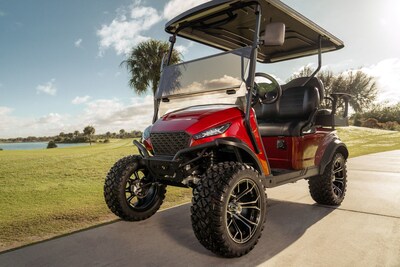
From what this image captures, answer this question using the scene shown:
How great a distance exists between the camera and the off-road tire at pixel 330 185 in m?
4.40

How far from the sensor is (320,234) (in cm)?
330

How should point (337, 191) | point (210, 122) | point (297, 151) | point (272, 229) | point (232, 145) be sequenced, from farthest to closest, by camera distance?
point (337, 191) → point (297, 151) → point (272, 229) → point (210, 122) → point (232, 145)

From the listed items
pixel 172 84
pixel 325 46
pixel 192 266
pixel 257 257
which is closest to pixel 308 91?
pixel 325 46

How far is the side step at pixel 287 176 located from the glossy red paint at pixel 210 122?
109 mm

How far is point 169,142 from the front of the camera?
10.4 ft

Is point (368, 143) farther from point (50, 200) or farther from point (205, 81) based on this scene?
point (50, 200)

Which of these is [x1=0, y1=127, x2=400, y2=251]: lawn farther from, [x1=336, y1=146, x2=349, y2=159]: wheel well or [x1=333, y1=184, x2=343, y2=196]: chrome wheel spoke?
[x1=336, y1=146, x2=349, y2=159]: wheel well

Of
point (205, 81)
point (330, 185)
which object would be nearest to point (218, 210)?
point (205, 81)

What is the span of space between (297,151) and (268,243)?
4.73 ft

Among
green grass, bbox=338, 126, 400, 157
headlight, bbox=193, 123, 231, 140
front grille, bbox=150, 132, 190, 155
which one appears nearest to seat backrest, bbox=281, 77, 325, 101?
headlight, bbox=193, 123, 231, 140

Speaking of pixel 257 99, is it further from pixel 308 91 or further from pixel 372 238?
pixel 372 238

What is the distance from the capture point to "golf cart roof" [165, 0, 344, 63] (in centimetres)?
354

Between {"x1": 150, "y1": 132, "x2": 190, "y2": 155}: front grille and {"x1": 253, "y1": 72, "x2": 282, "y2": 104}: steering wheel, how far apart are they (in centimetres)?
99

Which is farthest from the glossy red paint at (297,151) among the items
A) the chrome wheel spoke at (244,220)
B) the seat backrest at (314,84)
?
the chrome wheel spoke at (244,220)
